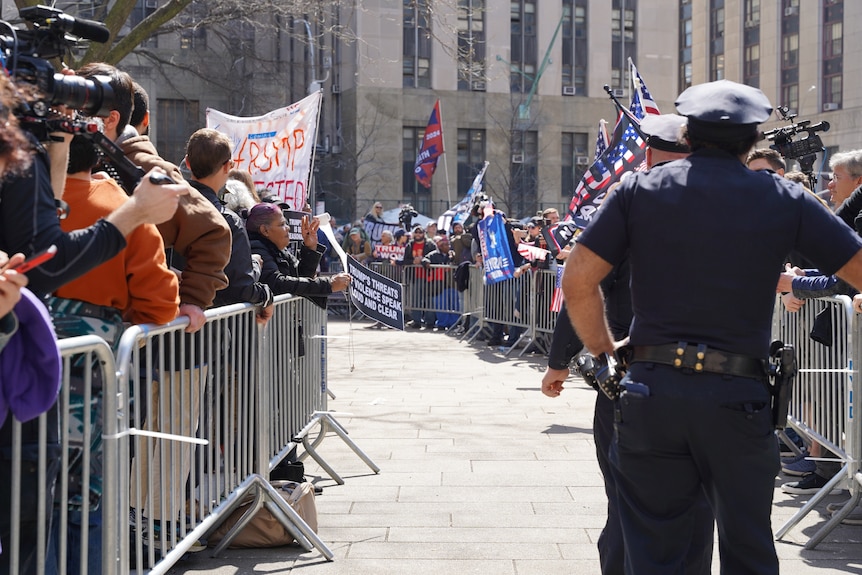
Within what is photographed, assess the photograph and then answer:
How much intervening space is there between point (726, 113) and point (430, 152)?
85.3 ft

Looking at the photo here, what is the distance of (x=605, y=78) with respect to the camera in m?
56.0

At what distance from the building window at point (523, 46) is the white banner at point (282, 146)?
1747 inches

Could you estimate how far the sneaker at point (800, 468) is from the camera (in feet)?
23.8

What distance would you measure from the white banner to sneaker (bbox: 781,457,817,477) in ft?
15.5

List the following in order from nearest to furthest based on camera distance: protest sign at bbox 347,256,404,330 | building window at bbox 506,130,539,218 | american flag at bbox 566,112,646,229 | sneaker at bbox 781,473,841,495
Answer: sneaker at bbox 781,473,841,495
protest sign at bbox 347,256,404,330
american flag at bbox 566,112,646,229
building window at bbox 506,130,539,218

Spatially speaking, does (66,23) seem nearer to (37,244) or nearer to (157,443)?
(37,244)

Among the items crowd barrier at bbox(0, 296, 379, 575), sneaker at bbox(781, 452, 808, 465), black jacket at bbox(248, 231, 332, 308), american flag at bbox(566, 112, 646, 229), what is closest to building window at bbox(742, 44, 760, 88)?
american flag at bbox(566, 112, 646, 229)

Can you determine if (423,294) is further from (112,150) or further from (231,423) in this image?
(112,150)

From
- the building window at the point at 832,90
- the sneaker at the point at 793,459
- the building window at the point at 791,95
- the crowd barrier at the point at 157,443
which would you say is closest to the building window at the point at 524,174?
the building window at the point at 832,90

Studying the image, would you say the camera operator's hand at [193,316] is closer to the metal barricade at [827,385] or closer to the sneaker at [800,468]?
the metal barricade at [827,385]

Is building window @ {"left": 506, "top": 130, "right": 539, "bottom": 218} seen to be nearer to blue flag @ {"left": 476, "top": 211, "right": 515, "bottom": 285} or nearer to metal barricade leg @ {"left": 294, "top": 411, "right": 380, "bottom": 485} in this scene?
blue flag @ {"left": 476, "top": 211, "right": 515, "bottom": 285}

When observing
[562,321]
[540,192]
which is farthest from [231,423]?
[540,192]

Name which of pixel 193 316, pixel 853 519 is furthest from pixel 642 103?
pixel 193 316

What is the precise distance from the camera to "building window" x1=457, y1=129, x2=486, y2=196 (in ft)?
176
